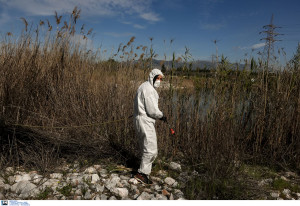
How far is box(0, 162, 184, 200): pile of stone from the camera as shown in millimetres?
3008

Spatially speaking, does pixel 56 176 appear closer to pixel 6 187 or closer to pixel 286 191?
pixel 6 187

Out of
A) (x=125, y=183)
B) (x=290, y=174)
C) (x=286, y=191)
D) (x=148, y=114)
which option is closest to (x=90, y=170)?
(x=125, y=183)

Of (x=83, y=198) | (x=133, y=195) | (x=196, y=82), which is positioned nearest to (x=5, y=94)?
(x=83, y=198)

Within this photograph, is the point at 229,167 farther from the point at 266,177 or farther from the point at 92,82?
the point at 92,82

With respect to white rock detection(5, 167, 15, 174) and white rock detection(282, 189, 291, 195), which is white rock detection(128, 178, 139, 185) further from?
white rock detection(282, 189, 291, 195)

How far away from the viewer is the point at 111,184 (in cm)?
323

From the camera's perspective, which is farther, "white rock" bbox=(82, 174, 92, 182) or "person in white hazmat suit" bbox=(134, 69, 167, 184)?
"white rock" bbox=(82, 174, 92, 182)

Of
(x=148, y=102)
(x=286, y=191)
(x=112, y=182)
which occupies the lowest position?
(x=286, y=191)

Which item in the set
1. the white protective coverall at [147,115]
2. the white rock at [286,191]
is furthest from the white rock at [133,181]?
the white rock at [286,191]

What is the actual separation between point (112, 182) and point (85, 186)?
365mm

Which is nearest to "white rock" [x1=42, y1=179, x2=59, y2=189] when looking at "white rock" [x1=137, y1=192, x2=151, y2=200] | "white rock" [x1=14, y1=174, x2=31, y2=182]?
"white rock" [x1=14, y1=174, x2=31, y2=182]

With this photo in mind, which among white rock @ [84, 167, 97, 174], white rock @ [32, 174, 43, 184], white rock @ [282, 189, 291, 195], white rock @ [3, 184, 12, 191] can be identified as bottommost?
white rock @ [282, 189, 291, 195]

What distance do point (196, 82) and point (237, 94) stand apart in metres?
0.79

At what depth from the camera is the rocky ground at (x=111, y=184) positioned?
3.03 metres
